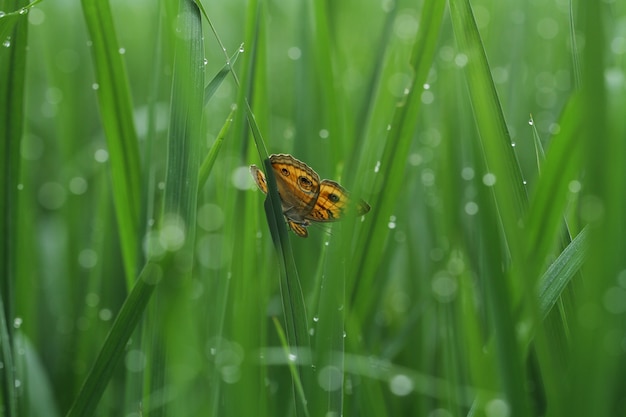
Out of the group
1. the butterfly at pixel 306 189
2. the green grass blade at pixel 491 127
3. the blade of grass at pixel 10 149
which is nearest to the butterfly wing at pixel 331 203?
the butterfly at pixel 306 189

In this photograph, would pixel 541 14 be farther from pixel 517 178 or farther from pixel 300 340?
pixel 300 340

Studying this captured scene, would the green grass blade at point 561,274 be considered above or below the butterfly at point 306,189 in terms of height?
below

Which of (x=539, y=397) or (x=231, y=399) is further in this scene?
(x=539, y=397)

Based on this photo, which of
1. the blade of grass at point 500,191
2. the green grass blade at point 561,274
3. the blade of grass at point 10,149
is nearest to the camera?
the blade of grass at point 500,191

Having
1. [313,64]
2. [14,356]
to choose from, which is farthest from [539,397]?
[313,64]

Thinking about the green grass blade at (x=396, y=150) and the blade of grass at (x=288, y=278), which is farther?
the green grass blade at (x=396, y=150)

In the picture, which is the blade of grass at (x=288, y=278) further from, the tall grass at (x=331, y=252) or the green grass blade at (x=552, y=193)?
the green grass blade at (x=552, y=193)

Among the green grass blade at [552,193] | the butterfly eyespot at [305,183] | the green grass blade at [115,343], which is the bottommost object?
the green grass blade at [115,343]
